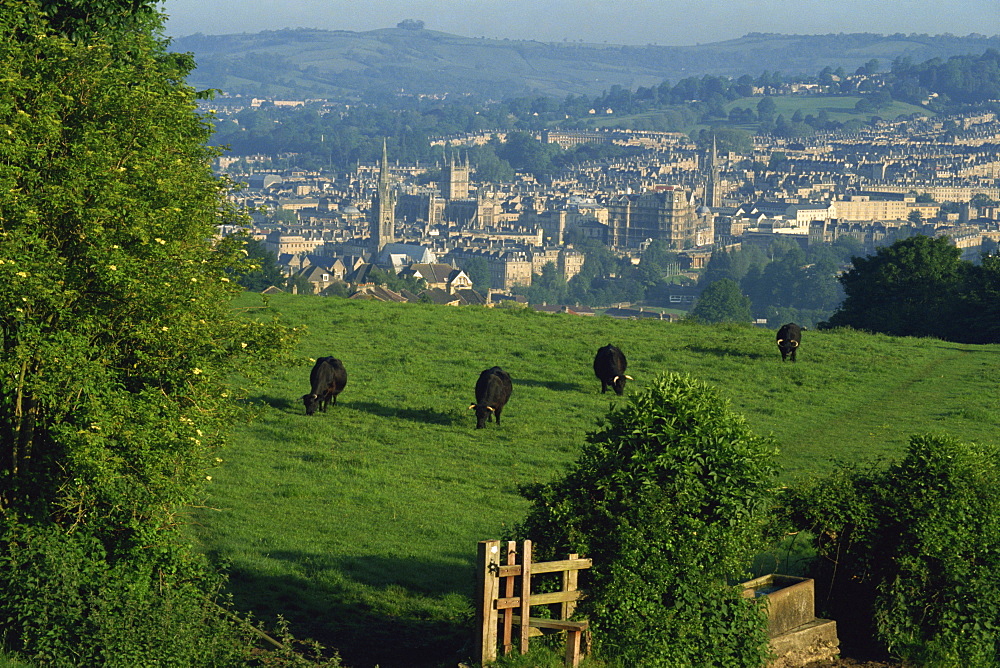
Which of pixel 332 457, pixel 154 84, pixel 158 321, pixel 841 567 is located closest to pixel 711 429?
pixel 841 567

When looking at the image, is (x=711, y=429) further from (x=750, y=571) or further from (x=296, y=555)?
(x=296, y=555)

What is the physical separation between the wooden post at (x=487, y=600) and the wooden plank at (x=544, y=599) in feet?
0.27

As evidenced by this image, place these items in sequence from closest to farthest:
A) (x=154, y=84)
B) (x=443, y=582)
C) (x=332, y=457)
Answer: (x=154, y=84), (x=443, y=582), (x=332, y=457)

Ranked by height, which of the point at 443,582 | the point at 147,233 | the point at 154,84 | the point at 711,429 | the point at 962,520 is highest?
the point at 154,84

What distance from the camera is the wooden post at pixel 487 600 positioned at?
460 inches

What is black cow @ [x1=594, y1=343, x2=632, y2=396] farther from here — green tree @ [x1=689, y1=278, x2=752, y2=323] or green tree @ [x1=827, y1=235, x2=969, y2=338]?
green tree @ [x1=689, y1=278, x2=752, y2=323]

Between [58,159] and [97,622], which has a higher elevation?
[58,159]

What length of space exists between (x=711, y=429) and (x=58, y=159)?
21.9 feet

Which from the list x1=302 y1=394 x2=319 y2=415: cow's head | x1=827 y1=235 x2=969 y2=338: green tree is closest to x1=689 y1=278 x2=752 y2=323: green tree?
x1=827 y1=235 x2=969 y2=338: green tree

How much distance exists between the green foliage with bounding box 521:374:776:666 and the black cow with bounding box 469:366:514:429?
1011 cm

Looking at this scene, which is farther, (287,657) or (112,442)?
(112,442)

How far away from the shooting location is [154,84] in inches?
557

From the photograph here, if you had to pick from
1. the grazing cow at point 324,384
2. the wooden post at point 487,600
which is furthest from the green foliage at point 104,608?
the grazing cow at point 324,384

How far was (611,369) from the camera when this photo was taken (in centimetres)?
2733
